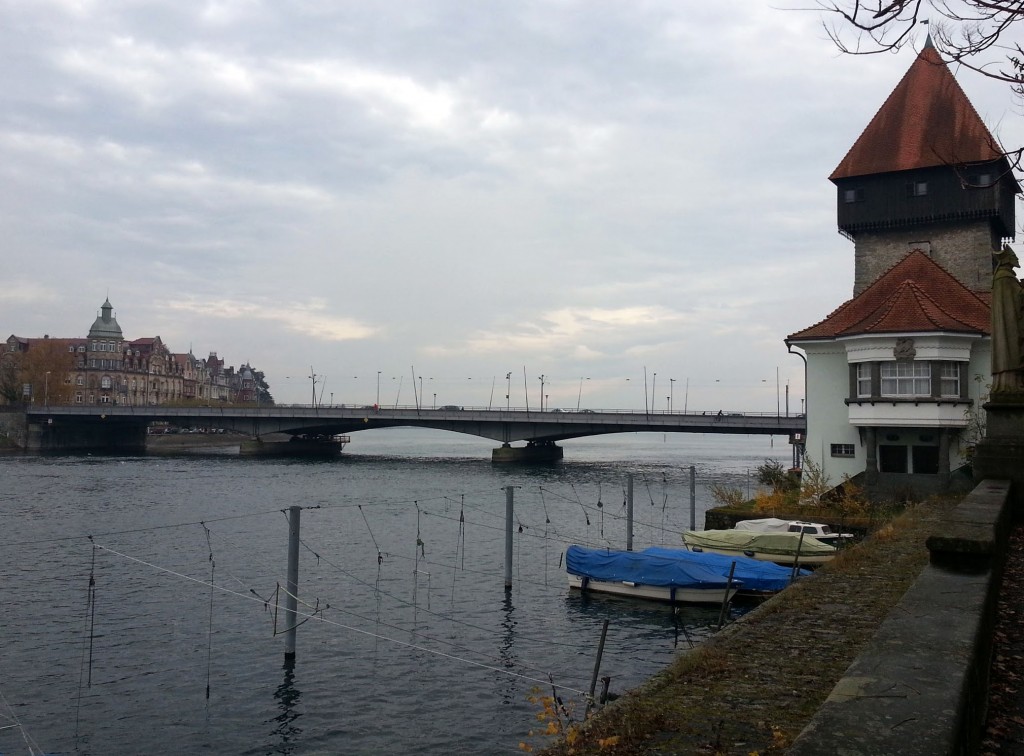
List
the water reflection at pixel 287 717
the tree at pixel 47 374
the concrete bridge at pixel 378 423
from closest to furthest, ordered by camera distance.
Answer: the water reflection at pixel 287 717 → the concrete bridge at pixel 378 423 → the tree at pixel 47 374

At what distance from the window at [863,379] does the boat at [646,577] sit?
62.5 ft

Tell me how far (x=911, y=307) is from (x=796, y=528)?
14.5 meters

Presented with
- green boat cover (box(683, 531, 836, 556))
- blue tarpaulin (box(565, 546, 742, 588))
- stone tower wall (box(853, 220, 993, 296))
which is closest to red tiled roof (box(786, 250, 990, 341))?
stone tower wall (box(853, 220, 993, 296))

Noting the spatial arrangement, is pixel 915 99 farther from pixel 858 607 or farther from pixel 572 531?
pixel 858 607

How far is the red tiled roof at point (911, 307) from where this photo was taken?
150 ft

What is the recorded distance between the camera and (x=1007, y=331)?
65.4 feet

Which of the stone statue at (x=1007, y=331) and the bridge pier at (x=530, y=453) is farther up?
the stone statue at (x=1007, y=331)

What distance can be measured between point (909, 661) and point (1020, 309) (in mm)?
15921

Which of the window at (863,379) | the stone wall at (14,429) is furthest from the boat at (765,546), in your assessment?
the stone wall at (14,429)

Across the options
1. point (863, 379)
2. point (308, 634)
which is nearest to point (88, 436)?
point (308, 634)

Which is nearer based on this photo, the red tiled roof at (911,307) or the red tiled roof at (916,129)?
the red tiled roof at (911,307)

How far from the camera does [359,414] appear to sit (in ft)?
417

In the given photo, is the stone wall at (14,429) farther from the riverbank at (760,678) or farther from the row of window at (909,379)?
the riverbank at (760,678)

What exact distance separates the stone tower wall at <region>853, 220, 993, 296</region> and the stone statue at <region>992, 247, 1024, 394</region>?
38.8m
